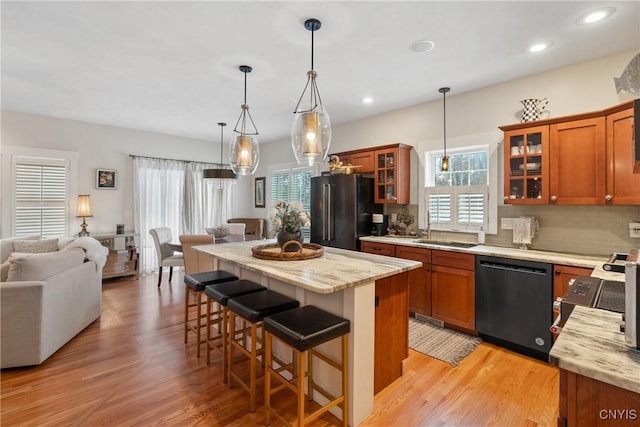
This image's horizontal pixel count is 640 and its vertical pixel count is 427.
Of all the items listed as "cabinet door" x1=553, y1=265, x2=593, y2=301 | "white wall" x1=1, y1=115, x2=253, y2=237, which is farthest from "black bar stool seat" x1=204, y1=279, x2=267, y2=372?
"white wall" x1=1, y1=115, x2=253, y2=237

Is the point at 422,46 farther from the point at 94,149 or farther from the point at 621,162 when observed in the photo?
the point at 94,149

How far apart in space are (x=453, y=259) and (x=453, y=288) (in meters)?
0.32

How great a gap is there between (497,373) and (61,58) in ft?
16.3

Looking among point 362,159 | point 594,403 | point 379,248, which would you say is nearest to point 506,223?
point 379,248

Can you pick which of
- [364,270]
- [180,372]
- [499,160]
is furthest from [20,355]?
[499,160]

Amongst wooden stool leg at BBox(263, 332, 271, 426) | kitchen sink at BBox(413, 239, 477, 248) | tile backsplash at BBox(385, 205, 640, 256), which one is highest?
tile backsplash at BBox(385, 205, 640, 256)

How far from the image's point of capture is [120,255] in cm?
528

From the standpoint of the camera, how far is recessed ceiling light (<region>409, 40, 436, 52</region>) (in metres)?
2.60

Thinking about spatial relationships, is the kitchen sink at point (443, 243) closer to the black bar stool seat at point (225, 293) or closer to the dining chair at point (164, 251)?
the black bar stool seat at point (225, 293)

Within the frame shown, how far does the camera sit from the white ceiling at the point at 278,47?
2.20 m

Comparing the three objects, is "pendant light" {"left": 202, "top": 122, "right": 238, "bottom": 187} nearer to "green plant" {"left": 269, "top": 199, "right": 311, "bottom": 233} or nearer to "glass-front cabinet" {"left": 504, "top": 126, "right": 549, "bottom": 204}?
"green plant" {"left": 269, "top": 199, "right": 311, "bottom": 233}

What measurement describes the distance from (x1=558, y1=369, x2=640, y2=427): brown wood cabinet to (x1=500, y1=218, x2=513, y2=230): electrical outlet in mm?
2759

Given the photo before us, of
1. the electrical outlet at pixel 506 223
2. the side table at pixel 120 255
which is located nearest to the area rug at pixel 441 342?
the electrical outlet at pixel 506 223

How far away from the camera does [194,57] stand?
290 cm
